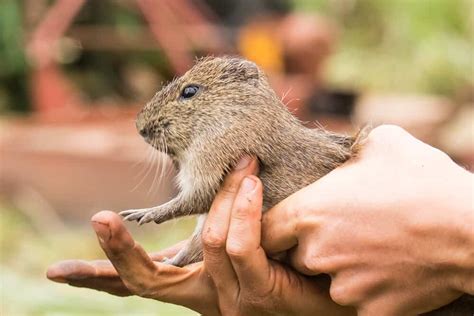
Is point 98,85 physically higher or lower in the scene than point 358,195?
higher

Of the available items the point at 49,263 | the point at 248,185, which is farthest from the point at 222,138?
the point at 49,263

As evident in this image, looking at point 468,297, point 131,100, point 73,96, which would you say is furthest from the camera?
point 131,100

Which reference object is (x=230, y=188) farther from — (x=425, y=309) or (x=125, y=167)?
(x=125, y=167)

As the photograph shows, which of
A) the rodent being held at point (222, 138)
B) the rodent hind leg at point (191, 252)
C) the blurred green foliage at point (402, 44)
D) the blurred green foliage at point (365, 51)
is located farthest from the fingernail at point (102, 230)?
the blurred green foliage at point (402, 44)

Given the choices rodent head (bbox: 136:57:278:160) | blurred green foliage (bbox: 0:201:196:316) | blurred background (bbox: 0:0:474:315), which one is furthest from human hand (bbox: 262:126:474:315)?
blurred background (bbox: 0:0:474:315)

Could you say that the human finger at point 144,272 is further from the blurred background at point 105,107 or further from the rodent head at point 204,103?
the blurred background at point 105,107

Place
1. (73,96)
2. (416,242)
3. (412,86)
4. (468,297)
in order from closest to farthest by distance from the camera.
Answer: (416,242) < (468,297) < (73,96) < (412,86)

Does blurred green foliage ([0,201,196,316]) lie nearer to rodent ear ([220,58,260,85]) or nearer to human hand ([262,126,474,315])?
rodent ear ([220,58,260,85])

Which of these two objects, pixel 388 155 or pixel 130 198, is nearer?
pixel 388 155

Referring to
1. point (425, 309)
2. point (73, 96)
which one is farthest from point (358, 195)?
point (73, 96)
